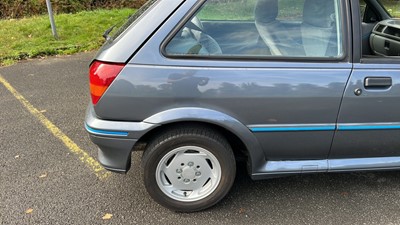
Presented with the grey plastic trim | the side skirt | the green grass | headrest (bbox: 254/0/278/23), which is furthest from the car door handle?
the green grass

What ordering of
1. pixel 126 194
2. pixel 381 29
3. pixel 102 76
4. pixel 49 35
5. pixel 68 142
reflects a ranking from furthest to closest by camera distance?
1. pixel 49 35
2. pixel 68 142
3. pixel 381 29
4. pixel 126 194
5. pixel 102 76

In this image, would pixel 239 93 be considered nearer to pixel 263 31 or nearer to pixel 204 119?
pixel 204 119

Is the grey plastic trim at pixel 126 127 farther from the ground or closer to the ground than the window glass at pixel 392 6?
closer to the ground

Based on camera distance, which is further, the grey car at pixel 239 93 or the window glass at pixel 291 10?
the window glass at pixel 291 10

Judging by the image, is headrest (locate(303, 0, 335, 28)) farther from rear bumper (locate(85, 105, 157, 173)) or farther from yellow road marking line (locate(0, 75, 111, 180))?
yellow road marking line (locate(0, 75, 111, 180))

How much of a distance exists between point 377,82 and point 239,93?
2.97 feet

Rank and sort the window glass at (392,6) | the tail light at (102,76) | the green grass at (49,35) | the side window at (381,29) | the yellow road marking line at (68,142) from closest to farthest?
the tail light at (102,76) < the yellow road marking line at (68,142) < the side window at (381,29) < the window glass at (392,6) < the green grass at (49,35)

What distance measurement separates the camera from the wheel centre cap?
2.65 m

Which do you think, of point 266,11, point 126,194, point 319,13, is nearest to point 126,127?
point 126,194

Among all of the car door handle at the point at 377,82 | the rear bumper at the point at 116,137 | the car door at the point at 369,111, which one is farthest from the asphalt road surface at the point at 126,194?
the car door handle at the point at 377,82

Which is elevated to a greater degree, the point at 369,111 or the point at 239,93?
the point at 239,93

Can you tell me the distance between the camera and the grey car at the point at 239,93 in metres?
2.38

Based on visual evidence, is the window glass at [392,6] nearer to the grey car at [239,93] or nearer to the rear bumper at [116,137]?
the grey car at [239,93]

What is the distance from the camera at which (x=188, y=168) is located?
2643mm
